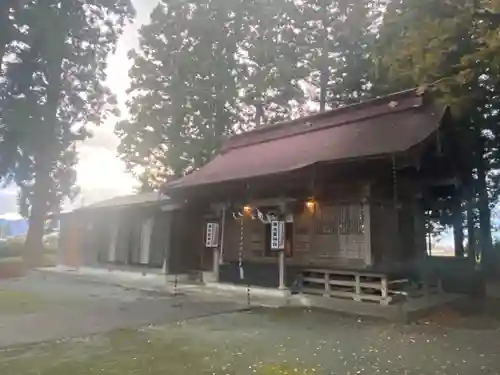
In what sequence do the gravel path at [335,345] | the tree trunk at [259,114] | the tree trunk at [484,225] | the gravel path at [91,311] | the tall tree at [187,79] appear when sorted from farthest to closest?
the tree trunk at [259,114] < the tall tree at [187,79] < the tree trunk at [484,225] < the gravel path at [91,311] < the gravel path at [335,345]

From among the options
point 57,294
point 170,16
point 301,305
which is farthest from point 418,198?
point 170,16

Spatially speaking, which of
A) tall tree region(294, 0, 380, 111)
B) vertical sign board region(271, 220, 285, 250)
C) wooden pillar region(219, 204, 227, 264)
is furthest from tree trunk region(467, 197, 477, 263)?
wooden pillar region(219, 204, 227, 264)

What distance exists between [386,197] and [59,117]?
52.0 ft

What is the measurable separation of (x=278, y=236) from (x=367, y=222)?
2.00 metres

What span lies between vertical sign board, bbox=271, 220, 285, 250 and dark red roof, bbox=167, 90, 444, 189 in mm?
1190

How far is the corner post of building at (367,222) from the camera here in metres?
9.32

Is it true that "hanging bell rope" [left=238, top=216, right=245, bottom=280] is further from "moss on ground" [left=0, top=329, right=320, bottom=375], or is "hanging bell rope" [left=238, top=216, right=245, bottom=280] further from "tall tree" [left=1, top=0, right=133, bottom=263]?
"tall tree" [left=1, top=0, right=133, bottom=263]

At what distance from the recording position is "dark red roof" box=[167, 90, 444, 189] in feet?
31.4

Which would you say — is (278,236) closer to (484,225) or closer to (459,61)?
(459,61)

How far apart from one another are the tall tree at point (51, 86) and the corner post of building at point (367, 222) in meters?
14.6

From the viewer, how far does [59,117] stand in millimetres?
20078

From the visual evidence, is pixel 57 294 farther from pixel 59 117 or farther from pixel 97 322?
pixel 59 117

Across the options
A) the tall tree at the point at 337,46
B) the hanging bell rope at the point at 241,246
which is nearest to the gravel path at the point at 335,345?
the hanging bell rope at the point at 241,246

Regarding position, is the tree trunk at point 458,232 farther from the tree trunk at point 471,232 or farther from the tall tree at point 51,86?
the tall tree at point 51,86
